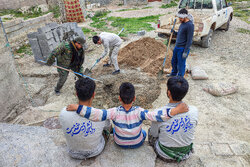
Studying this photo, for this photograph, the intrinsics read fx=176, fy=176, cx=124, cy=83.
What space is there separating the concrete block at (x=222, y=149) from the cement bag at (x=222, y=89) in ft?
6.11

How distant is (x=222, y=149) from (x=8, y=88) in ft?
12.5

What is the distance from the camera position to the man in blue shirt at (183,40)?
13.0ft

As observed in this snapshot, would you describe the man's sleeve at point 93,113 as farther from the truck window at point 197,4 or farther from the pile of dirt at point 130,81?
the truck window at point 197,4

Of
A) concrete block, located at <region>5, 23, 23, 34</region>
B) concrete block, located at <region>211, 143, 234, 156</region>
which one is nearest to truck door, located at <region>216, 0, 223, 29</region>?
concrete block, located at <region>211, 143, 234, 156</region>

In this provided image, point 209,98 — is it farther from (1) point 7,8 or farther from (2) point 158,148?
(1) point 7,8

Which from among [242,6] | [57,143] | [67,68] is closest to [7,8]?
[67,68]

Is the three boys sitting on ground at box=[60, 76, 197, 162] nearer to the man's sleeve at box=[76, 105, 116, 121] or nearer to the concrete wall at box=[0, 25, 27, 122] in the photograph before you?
the man's sleeve at box=[76, 105, 116, 121]

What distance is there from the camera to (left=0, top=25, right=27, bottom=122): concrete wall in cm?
325

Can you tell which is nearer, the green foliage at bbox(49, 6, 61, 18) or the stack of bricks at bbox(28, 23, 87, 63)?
the stack of bricks at bbox(28, 23, 87, 63)

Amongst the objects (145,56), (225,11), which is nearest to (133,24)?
(225,11)

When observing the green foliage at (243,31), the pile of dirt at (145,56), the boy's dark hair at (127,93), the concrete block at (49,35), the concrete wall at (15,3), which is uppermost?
the concrete wall at (15,3)

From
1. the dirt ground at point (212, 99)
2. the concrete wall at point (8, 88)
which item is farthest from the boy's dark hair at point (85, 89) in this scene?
the concrete wall at point (8, 88)

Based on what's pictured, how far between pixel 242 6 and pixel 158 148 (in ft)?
53.3

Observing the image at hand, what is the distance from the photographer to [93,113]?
74.5 inches
